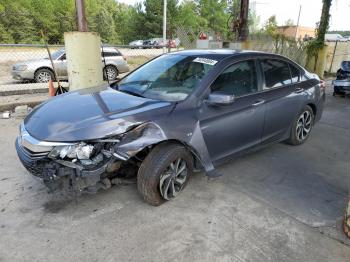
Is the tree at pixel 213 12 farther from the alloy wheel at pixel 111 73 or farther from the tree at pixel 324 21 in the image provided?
the alloy wheel at pixel 111 73

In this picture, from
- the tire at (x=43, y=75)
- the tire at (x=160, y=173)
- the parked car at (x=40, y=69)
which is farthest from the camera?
the tire at (x=43, y=75)

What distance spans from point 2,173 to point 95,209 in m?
1.54

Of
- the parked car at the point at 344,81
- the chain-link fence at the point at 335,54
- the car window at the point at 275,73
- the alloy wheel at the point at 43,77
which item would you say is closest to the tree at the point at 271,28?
the chain-link fence at the point at 335,54

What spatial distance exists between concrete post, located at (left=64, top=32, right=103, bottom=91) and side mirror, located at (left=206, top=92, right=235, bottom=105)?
347cm

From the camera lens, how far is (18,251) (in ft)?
8.83

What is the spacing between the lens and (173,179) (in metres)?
3.39

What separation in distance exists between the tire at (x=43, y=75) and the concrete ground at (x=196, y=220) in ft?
26.3

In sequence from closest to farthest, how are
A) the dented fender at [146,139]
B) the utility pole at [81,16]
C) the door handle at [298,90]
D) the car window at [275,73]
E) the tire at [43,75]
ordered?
the dented fender at [146,139] < the car window at [275,73] < the door handle at [298,90] < the utility pole at [81,16] < the tire at [43,75]

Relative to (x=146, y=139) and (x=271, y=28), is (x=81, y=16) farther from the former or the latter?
(x=271, y=28)

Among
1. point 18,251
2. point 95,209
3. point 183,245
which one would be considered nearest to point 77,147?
point 95,209

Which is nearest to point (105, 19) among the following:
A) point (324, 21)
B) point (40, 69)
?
point (40, 69)

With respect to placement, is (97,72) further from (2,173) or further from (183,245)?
(183,245)

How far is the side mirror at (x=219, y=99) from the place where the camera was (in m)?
3.43

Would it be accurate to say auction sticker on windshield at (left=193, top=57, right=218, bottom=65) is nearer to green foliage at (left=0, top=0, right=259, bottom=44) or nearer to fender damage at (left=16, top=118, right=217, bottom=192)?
fender damage at (left=16, top=118, right=217, bottom=192)
